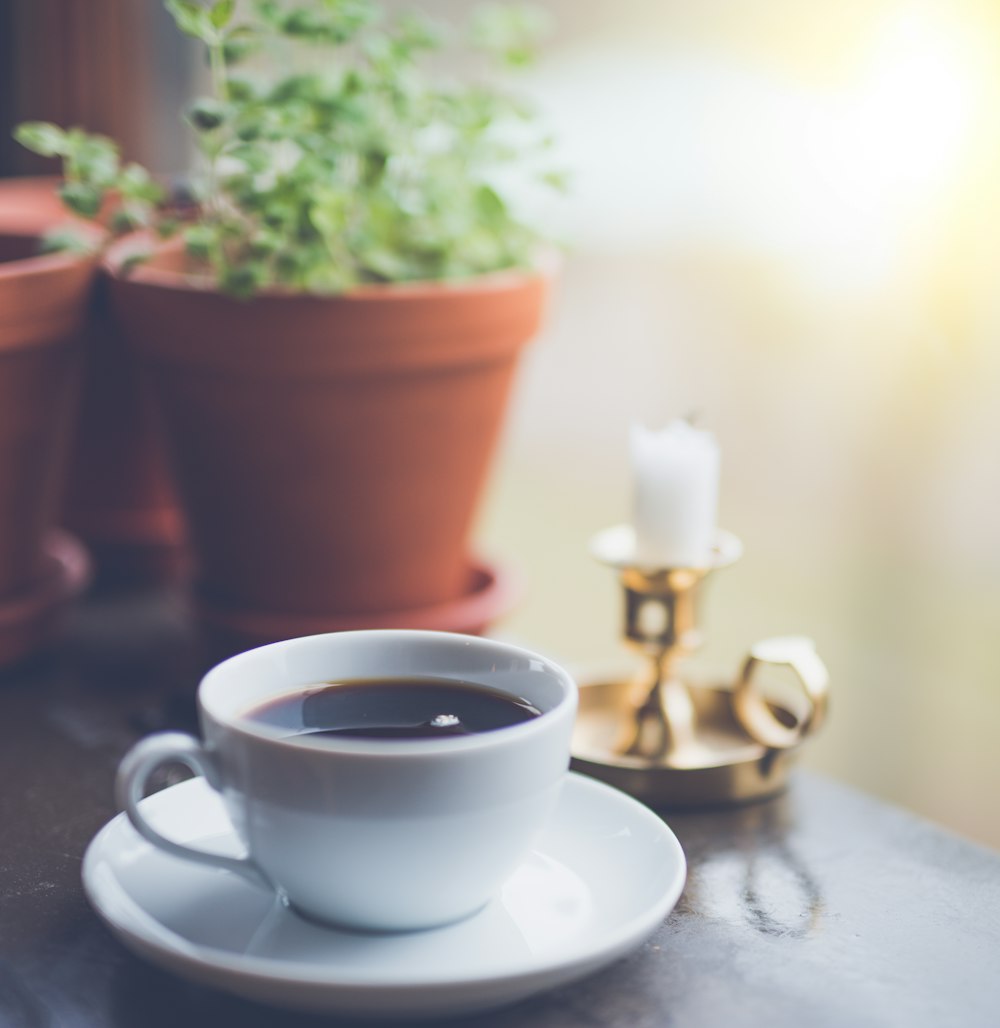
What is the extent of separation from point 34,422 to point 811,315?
49.2 inches

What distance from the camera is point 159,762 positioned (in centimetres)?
52

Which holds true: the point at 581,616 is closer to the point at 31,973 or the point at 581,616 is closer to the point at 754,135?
the point at 754,135

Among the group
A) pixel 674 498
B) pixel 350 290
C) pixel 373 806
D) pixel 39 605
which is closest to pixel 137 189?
pixel 350 290

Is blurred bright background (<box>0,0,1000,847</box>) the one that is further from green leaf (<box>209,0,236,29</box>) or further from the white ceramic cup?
the white ceramic cup

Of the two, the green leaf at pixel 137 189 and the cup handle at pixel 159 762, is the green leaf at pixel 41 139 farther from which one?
the cup handle at pixel 159 762

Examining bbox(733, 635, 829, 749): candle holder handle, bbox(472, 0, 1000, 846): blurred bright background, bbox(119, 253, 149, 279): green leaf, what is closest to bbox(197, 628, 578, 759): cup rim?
bbox(733, 635, 829, 749): candle holder handle

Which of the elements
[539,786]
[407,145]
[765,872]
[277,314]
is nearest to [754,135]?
[407,145]

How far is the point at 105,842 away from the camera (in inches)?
22.0

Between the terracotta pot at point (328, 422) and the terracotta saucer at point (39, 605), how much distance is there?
11cm

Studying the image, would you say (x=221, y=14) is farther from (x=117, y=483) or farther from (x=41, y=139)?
(x=117, y=483)

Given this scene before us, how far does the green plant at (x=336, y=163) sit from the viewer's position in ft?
2.54

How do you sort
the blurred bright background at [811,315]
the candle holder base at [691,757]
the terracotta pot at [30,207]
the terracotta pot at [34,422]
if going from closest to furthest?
the candle holder base at [691,757] < the terracotta pot at [34,422] < the terracotta pot at [30,207] < the blurred bright background at [811,315]

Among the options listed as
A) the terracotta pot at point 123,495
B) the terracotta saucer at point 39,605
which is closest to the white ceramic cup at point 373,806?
the terracotta saucer at point 39,605

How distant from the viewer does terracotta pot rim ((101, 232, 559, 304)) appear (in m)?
0.78
